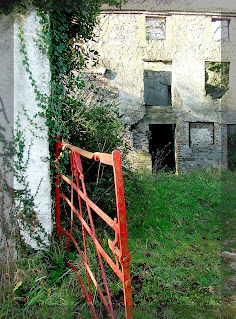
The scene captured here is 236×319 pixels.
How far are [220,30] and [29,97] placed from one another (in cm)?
1219

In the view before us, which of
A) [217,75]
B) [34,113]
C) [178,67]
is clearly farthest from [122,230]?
[217,75]

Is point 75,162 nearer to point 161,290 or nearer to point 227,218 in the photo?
point 161,290

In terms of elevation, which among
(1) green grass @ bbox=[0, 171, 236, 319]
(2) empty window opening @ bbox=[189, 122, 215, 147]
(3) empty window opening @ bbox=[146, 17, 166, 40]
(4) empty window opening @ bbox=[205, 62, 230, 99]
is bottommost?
(1) green grass @ bbox=[0, 171, 236, 319]

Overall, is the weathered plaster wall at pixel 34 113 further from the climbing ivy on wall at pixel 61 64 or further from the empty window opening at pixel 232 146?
the empty window opening at pixel 232 146

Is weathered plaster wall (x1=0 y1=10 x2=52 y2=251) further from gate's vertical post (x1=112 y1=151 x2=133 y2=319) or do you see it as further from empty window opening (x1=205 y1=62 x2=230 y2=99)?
empty window opening (x1=205 y1=62 x2=230 y2=99)

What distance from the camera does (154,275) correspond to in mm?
3086

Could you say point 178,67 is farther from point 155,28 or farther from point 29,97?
point 29,97

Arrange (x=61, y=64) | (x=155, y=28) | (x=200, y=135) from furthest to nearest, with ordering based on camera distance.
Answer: (x=200, y=135) → (x=155, y=28) → (x=61, y=64)

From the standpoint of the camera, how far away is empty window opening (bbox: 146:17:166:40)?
12.0 m

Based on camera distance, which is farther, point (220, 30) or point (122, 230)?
point (220, 30)

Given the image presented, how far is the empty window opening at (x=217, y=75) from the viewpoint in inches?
496

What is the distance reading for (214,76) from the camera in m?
12.9

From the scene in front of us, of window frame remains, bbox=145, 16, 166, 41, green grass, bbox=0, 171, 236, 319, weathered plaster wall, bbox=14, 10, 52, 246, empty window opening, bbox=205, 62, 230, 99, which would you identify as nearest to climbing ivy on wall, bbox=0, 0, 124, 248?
weathered plaster wall, bbox=14, 10, 52, 246

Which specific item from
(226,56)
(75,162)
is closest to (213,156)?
(226,56)
